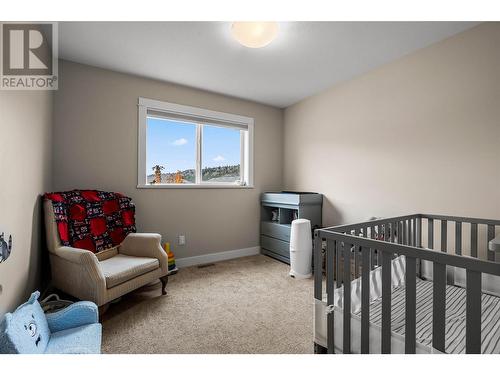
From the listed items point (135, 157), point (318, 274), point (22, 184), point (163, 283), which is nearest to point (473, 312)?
point (318, 274)

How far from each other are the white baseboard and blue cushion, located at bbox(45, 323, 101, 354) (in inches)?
65.0

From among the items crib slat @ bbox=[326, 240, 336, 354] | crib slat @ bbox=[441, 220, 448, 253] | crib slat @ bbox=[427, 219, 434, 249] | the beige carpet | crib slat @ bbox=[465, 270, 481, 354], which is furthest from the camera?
crib slat @ bbox=[427, 219, 434, 249]

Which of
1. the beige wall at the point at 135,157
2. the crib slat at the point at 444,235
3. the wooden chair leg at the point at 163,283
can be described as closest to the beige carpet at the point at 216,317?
the wooden chair leg at the point at 163,283

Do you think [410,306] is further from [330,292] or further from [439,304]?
[330,292]

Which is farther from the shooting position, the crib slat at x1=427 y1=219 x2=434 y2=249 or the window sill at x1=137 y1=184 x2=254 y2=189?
the window sill at x1=137 y1=184 x2=254 y2=189

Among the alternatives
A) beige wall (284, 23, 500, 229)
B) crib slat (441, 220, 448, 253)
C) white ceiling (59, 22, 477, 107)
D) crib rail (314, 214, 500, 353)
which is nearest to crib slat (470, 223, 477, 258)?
crib rail (314, 214, 500, 353)

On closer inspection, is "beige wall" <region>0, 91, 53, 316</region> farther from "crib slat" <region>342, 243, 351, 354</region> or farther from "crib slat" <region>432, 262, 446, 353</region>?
"crib slat" <region>432, 262, 446, 353</region>

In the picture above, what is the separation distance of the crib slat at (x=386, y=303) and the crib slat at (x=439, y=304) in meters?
0.16

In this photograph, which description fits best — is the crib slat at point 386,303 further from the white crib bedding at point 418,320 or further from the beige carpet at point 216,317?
the beige carpet at point 216,317

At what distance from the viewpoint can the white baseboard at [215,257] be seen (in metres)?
3.04

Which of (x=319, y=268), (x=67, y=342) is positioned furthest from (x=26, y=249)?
(x=319, y=268)

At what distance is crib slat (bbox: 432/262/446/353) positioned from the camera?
873 millimetres
